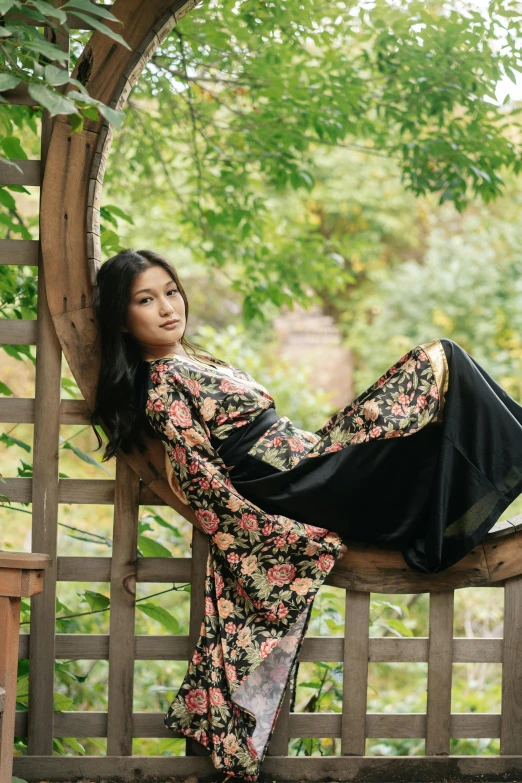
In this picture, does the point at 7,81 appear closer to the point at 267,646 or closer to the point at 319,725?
the point at 267,646

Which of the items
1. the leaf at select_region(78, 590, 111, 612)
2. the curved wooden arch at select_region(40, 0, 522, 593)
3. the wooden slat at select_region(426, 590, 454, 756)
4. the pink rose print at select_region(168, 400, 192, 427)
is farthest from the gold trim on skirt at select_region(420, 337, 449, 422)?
the leaf at select_region(78, 590, 111, 612)

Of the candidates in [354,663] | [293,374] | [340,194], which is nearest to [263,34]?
[354,663]

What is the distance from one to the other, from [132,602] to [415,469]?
2.84ft

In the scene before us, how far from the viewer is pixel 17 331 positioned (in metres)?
2.20

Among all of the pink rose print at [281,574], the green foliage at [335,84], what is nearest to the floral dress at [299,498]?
the pink rose print at [281,574]

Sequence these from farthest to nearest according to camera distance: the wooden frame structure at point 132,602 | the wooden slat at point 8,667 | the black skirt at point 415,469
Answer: the wooden frame structure at point 132,602
the black skirt at point 415,469
the wooden slat at point 8,667

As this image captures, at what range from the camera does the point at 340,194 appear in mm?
10078

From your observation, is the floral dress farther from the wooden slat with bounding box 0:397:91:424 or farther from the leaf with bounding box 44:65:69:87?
the leaf with bounding box 44:65:69:87

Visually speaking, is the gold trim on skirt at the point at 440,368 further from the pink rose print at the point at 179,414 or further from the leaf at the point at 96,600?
the leaf at the point at 96,600

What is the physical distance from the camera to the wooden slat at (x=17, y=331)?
2.19 metres

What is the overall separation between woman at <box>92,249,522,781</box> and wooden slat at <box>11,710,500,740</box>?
98mm

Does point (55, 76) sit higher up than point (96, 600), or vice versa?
point (55, 76)

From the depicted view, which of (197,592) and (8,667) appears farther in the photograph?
(197,592)

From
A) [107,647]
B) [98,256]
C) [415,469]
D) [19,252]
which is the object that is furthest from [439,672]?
[19,252]
